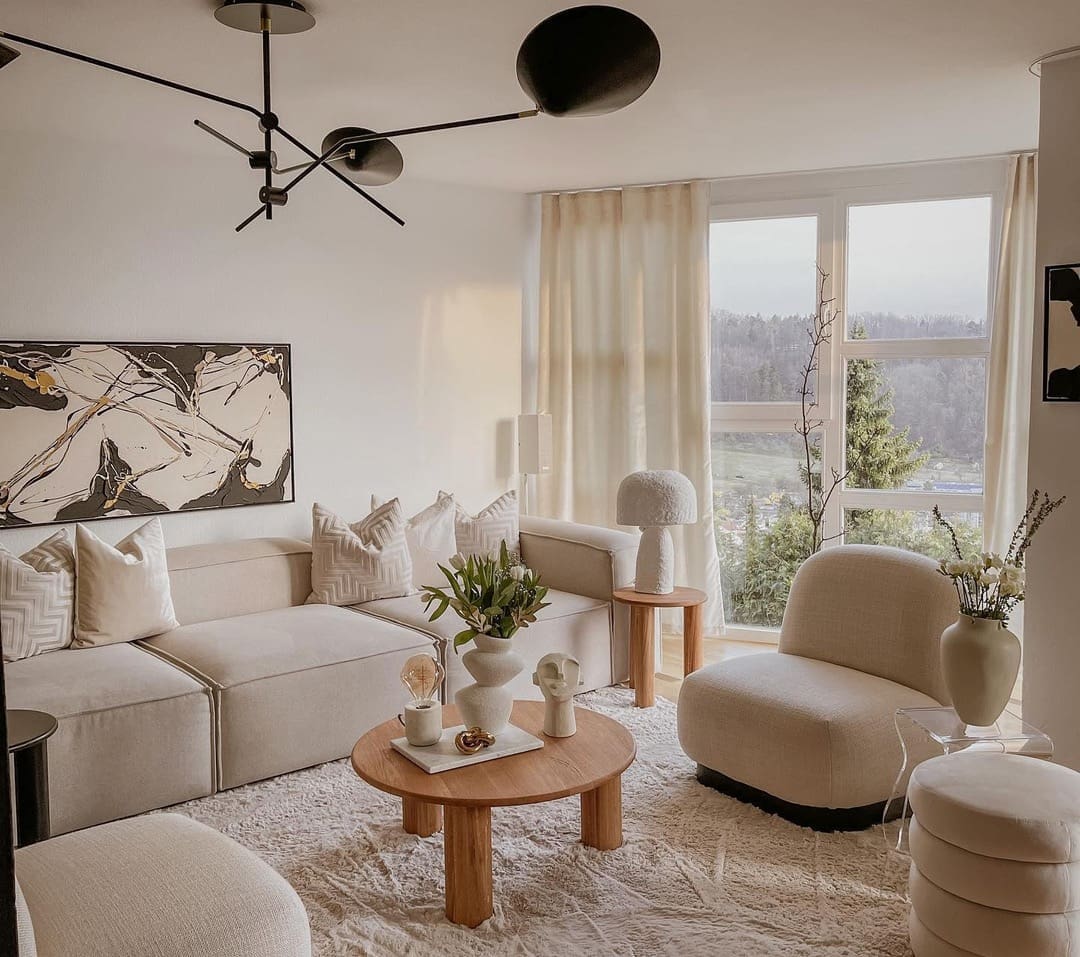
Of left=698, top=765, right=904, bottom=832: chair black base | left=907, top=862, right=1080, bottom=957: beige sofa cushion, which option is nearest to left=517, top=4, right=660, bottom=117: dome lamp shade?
left=907, top=862, right=1080, bottom=957: beige sofa cushion

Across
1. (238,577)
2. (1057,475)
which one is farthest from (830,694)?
(238,577)

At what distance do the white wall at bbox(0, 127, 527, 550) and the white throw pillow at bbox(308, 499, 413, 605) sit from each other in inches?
17.8

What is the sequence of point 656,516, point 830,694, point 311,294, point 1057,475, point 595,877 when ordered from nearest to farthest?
point 595,877, point 830,694, point 1057,475, point 656,516, point 311,294

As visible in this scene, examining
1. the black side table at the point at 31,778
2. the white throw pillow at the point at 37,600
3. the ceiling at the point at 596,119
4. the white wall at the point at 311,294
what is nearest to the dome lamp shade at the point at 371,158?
the ceiling at the point at 596,119

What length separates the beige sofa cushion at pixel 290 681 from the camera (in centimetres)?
362

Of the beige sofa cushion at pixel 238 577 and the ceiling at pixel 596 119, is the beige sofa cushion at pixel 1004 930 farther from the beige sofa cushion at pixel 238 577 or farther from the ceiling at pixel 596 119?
the beige sofa cushion at pixel 238 577

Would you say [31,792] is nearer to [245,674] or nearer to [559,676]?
[245,674]

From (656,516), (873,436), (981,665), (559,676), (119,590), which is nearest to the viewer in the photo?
(981,665)

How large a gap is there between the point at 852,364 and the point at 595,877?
3.34 m

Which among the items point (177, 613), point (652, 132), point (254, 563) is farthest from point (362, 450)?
point (652, 132)

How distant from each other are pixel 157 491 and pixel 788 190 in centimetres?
351

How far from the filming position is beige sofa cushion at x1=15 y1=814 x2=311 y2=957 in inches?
76.4

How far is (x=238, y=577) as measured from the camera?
14.5 feet

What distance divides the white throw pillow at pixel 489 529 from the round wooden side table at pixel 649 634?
27.5 inches
